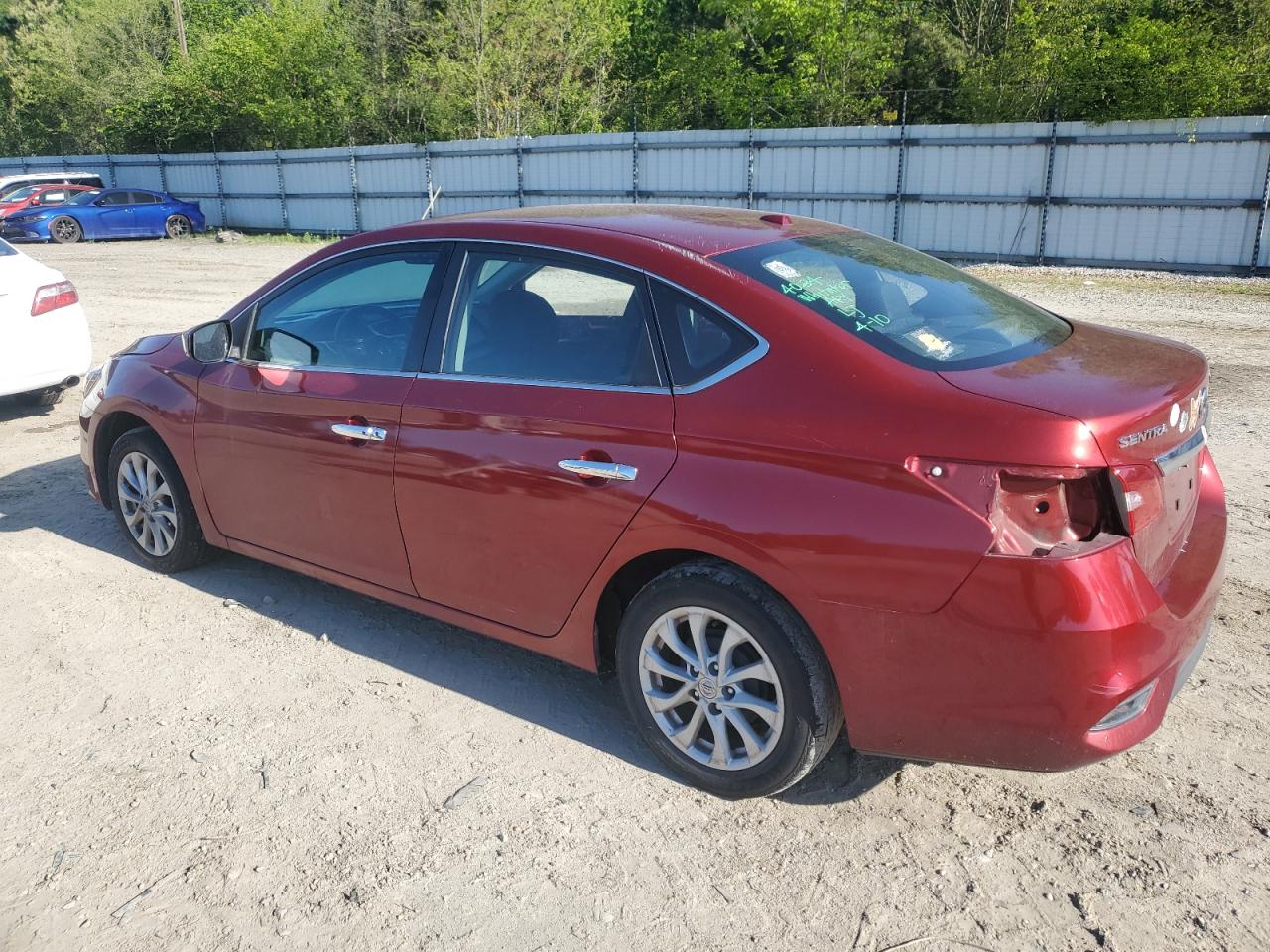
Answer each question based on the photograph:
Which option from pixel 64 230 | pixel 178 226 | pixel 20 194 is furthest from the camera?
pixel 178 226

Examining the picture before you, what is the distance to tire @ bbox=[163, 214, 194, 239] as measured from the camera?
28422 millimetres

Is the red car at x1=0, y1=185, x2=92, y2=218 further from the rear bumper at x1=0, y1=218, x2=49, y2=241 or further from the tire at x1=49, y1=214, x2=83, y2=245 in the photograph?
the tire at x1=49, y1=214, x2=83, y2=245

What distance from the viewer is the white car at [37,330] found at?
755cm

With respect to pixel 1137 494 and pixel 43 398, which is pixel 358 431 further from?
pixel 43 398

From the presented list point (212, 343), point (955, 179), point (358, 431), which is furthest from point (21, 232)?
point (358, 431)

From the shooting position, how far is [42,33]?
4750cm

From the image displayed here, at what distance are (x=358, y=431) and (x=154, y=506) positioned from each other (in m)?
1.70

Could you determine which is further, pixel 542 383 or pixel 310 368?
pixel 310 368

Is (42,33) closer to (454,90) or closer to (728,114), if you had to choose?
(454,90)

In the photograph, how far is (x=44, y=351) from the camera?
7.77m

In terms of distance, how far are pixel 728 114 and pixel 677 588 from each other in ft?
95.6

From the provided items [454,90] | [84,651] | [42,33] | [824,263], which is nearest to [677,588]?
[824,263]

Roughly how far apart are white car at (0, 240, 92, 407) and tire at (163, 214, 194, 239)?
22.1 metres

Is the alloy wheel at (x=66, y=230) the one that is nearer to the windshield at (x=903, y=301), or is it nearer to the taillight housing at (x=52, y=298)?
the taillight housing at (x=52, y=298)
